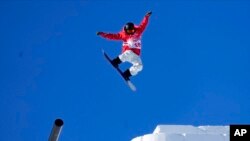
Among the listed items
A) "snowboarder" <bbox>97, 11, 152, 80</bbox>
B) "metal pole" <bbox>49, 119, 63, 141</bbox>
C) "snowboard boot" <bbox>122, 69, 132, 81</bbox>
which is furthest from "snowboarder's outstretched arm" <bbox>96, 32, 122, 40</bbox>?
"metal pole" <bbox>49, 119, 63, 141</bbox>

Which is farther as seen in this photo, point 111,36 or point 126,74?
point 126,74

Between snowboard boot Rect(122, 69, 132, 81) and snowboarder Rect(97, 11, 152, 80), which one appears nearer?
snowboarder Rect(97, 11, 152, 80)

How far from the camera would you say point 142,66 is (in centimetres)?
1752

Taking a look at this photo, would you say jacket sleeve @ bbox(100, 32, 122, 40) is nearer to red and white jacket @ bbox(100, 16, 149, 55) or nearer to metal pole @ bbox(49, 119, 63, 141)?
red and white jacket @ bbox(100, 16, 149, 55)

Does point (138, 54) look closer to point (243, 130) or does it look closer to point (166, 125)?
point (166, 125)

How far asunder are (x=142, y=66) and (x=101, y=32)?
188cm

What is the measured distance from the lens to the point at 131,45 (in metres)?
17.3

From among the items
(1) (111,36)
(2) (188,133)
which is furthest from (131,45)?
(2) (188,133)

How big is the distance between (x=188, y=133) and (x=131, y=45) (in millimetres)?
3599

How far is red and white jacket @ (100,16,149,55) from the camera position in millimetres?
16984

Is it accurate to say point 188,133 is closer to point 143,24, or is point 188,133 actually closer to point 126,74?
point 126,74

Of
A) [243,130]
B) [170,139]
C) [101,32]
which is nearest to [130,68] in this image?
[101,32]

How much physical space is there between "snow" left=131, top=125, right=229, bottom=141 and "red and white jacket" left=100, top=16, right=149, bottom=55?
2.89 meters

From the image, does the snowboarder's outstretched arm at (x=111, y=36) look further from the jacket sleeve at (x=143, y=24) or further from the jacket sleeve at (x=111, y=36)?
the jacket sleeve at (x=143, y=24)
